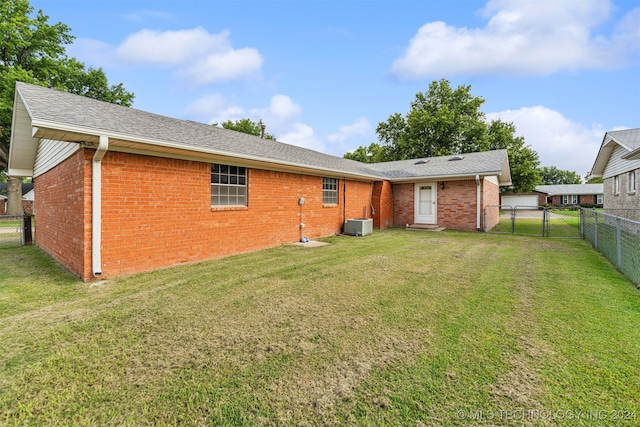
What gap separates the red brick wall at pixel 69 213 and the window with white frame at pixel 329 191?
7.29 meters

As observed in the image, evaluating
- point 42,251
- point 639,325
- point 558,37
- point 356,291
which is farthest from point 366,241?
point 42,251

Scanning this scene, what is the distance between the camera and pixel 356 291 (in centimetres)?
455

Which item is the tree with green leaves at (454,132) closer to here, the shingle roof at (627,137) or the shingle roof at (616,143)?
the shingle roof at (616,143)

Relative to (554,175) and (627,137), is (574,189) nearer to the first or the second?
(554,175)

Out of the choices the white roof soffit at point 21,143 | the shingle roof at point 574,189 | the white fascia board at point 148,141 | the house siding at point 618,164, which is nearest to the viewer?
the white fascia board at point 148,141

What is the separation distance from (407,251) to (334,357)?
5.76 metres

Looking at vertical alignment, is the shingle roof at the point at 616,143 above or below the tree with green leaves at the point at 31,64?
below

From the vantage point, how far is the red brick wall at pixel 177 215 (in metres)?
5.38

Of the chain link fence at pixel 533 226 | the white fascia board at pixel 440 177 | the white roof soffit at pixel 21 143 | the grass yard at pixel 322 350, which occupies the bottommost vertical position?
the grass yard at pixel 322 350

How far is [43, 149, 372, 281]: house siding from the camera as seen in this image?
17.3ft

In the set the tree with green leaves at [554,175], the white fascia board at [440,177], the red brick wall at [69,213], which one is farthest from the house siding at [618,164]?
the tree with green leaves at [554,175]

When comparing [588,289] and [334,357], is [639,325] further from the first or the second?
Answer: [334,357]

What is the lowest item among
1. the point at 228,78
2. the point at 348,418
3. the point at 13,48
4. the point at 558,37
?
the point at 348,418

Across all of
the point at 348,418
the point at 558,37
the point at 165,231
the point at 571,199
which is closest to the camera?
the point at 348,418
